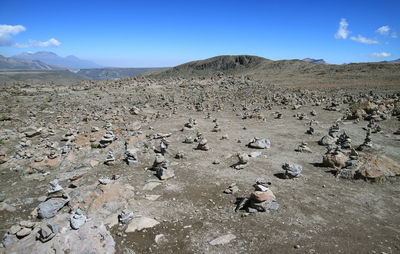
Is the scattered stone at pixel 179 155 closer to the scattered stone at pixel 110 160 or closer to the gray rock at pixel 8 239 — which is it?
the scattered stone at pixel 110 160

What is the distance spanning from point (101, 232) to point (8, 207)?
323 cm

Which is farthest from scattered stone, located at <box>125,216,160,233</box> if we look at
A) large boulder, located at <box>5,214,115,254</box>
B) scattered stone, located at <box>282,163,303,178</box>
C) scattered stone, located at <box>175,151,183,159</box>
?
scattered stone, located at <box>282,163,303,178</box>

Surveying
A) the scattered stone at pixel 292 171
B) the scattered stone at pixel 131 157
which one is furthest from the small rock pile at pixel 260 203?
the scattered stone at pixel 131 157

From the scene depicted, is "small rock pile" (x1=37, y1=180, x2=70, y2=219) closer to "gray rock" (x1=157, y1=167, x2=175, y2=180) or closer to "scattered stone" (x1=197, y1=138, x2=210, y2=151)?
"gray rock" (x1=157, y1=167, x2=175, y2=180)

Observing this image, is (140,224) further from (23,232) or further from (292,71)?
(292,71)

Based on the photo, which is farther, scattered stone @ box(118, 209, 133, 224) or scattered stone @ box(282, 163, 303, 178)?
scattered stone @ box(282, 163, 303, 178)

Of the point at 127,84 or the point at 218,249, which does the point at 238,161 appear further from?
the point at 127,84

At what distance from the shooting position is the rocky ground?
194 inches

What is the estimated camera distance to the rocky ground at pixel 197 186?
493 centimetres

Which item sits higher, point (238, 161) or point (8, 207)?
point (238, 161)

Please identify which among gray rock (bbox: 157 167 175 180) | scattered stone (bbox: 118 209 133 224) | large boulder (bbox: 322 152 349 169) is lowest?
scattered stone (bbox: 118 209 133 224)

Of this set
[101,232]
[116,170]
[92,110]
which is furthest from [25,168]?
[92,110]

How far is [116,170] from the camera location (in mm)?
8180

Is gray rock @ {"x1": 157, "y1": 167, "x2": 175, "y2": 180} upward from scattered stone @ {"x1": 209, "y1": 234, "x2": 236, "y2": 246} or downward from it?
upward
